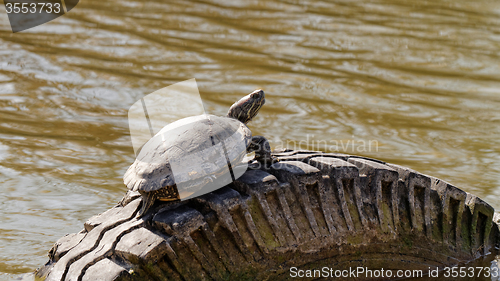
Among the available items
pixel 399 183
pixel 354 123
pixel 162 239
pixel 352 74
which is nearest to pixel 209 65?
pixel 352 74

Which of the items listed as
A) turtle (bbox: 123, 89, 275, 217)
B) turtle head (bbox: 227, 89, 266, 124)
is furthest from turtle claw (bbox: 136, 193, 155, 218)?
turtle head (bbox: 227, 89, 266, 124)

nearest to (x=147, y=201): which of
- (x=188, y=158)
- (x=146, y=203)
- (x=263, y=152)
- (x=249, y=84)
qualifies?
(x=146, y=203)

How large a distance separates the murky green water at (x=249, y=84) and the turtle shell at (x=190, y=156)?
0.99 metres

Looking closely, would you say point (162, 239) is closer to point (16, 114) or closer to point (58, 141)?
point (58, 141)

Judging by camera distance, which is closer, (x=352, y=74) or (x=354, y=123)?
(x=354, y=123)

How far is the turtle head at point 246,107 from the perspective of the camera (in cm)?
290

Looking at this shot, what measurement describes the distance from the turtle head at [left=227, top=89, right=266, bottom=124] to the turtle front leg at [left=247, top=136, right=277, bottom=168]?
40 centimetres

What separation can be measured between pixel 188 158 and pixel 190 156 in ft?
0.05

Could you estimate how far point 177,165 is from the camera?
7.21 ft

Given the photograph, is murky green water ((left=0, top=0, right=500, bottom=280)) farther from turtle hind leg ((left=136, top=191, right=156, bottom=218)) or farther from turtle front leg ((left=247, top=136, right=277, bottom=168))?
turtle front leg ((left=247, top=136, right=277, bottom=168))

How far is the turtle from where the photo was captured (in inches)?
84.6

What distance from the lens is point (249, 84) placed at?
6.21 metres

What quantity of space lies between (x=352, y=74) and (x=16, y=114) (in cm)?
408

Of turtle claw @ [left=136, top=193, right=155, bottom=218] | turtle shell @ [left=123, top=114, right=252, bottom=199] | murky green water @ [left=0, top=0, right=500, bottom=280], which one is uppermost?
turtle shell @ [left=123, top=114, right=252, bottom=199]
